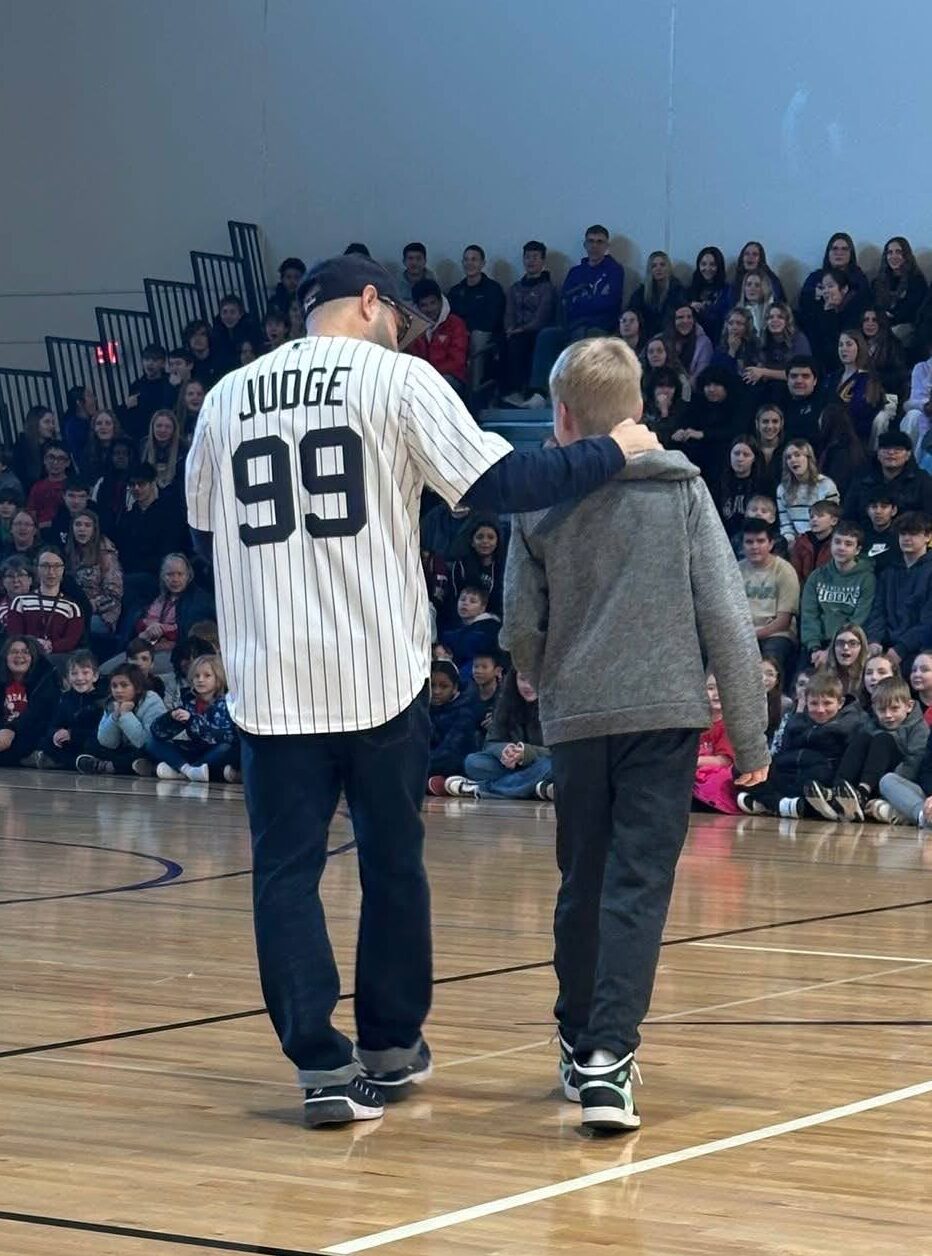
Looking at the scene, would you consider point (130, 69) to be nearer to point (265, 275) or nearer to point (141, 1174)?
point (265, 275)

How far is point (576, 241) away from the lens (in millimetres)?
16594

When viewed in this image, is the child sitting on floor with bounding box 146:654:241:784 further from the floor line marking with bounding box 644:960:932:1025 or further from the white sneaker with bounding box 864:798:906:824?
the floor line marking with bounding box 644:960:932:1025

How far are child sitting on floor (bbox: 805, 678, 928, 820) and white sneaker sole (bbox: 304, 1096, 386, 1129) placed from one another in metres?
6.99

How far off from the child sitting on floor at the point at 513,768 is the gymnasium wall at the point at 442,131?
196 inches

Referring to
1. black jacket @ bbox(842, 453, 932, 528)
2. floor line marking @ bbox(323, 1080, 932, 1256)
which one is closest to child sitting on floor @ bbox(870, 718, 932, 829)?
black jacket @ bbox(842, 453, 932, 528)

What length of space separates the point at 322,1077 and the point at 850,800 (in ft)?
23.2

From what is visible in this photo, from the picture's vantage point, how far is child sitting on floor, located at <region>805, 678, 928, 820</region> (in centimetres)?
1057

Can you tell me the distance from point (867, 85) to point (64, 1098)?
12.8m

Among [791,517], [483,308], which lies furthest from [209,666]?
[483,308]

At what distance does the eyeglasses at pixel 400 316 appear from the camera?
419 cm

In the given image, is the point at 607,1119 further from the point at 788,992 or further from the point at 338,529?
the point at 788,992

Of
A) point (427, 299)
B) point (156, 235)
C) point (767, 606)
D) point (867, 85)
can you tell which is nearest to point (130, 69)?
point (156, 235)

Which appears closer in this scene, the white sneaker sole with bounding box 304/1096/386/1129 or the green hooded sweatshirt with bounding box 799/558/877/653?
the white sneaker sole with bounding box 304/1096/386/1129

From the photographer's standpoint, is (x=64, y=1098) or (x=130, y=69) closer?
(x=64, y=1098)
